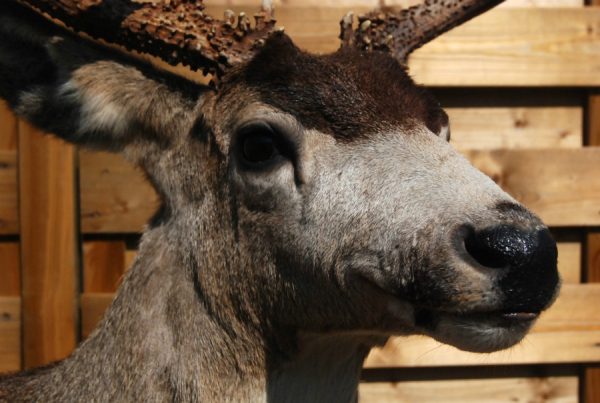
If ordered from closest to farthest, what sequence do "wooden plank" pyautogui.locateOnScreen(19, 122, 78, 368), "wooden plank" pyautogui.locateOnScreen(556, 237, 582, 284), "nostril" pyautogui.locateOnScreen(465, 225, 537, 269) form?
"nostril" pyautogui.locateOnScreen(465, 225, 537, 269) < "wooden plank" pyautogui.locateOnScreen(19, 122, 78, 368) < "wooden plank" pyautogui.locateOnScreen(556, 237, 582, 284)

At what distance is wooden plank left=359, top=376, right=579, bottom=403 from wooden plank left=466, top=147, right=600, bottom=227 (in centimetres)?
95

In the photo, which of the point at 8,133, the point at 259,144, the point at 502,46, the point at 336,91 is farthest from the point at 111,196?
the point at 502,46

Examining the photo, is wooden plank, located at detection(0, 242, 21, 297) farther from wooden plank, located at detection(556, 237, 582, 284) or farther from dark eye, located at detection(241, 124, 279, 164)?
wooden plank, located at detection(556, 237, 582, 284)

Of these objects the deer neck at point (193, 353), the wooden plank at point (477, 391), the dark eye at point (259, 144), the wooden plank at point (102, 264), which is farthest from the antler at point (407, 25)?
the wooden plank at point (477, 391)

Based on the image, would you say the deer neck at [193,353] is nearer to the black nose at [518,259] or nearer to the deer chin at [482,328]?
the deer chin at [482,328]

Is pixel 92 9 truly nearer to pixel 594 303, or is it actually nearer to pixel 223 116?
pixel 223 116

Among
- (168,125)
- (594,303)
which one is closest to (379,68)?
(168,125)

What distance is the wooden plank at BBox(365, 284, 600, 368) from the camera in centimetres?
450

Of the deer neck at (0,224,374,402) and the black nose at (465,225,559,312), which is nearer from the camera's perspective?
the black nose at (465,225,559,312)

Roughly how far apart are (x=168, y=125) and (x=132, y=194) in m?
1.55

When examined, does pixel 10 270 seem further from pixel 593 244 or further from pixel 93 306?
pixel 593 244

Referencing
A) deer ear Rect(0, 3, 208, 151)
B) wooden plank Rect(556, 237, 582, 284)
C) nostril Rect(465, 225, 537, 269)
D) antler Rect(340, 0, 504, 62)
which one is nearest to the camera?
nostril Rect(465, 225, 537, 269)

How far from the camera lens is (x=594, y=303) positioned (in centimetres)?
459

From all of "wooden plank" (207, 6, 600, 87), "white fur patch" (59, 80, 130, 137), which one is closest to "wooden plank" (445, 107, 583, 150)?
"wooden plank" (207, 6, 600, 87)
